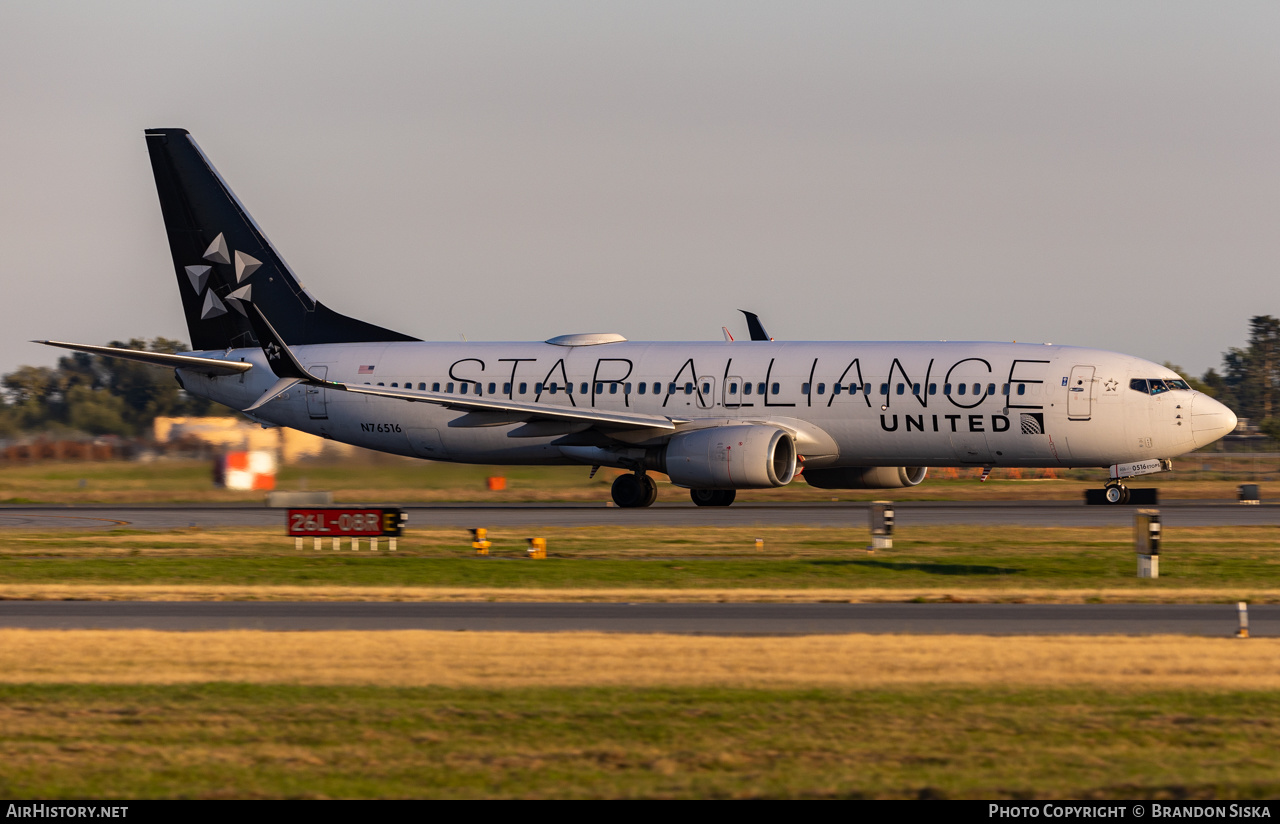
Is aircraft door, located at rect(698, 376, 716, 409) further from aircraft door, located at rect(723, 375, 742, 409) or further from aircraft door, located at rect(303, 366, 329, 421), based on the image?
aircraft door, located at rect(303, 366, 329, 421)

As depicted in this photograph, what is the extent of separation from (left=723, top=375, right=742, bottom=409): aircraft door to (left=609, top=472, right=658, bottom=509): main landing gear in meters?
3.30

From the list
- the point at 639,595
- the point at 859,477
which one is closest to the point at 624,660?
the point at 639,595

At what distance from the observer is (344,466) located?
46.4m

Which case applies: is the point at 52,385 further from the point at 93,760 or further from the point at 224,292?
the point at 93,760

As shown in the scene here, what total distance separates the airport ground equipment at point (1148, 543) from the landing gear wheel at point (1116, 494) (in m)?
18.2

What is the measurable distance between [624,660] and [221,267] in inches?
1452

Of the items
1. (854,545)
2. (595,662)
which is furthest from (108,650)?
(854,545)

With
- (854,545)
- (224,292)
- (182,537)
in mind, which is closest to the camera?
(854,545)

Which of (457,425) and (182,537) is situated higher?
(457,425)

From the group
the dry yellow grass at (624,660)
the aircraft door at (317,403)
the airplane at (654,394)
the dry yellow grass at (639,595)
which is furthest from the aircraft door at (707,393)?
the dry yellow grass at (624,660)

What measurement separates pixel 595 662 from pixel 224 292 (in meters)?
36.5

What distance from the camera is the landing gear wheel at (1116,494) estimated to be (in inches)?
1673

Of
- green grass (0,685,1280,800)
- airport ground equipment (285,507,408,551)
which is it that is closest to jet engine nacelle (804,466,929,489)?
airport ground equipment (285,507,408,551)

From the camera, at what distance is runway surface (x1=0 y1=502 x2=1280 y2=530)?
37.1 meters
